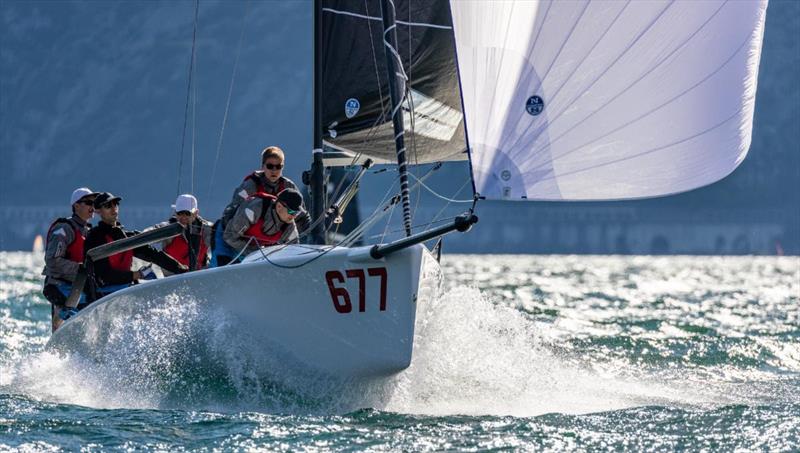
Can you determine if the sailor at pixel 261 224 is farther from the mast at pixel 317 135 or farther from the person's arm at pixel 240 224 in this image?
the mast at pixel 317 135

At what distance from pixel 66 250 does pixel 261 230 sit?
5.81 ft

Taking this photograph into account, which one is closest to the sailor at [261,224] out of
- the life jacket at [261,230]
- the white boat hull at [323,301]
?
the life jacket at [261,230]

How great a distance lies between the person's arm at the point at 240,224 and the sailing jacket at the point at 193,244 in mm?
362

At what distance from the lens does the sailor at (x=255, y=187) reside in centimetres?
835

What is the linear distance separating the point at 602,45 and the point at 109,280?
11.7ft

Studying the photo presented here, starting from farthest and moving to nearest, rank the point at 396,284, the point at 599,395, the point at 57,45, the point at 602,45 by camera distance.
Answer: the point at 57,45
the point at 599,395
the point at 602,45
the point at 396,284

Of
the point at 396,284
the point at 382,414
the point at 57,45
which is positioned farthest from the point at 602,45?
the point at 57,45

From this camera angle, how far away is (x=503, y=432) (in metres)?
7.25

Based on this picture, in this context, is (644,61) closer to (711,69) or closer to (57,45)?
(711,69)

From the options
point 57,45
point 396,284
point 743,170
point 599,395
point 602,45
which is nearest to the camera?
point 396,284

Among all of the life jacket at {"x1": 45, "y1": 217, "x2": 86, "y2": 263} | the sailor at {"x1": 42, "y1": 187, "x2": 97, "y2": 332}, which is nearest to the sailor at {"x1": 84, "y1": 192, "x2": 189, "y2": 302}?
the sailor at {"x1": 42, "y1": 187, "x2": 97, "y2": 332}

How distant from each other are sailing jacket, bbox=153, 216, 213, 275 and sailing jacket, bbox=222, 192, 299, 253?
41 cm

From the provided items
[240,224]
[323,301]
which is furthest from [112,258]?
[323,301]

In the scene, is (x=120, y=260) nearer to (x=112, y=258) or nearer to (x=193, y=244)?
(x=112, y=258)
